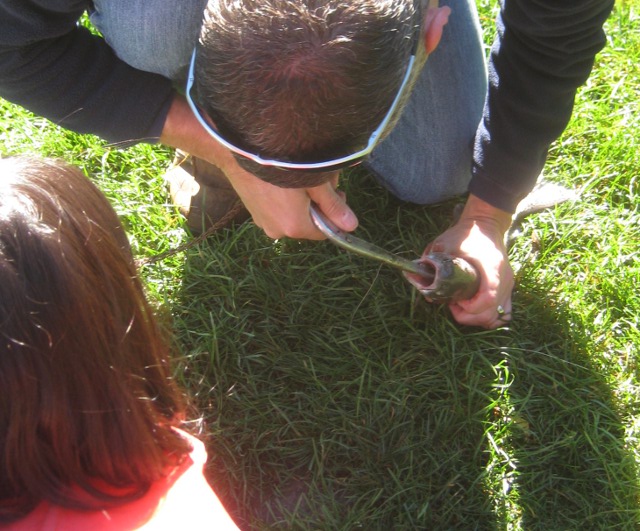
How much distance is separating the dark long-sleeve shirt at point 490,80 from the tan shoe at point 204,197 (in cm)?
32

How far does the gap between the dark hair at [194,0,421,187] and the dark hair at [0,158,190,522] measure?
0.28 m

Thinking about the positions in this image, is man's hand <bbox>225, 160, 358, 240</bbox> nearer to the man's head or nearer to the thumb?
the thumb

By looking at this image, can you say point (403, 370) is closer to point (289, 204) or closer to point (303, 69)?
point (289, 204)

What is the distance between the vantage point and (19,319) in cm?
98

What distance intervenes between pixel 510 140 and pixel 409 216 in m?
0.44

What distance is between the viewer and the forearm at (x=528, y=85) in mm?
1548

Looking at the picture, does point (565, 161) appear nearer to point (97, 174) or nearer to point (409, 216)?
point (409, 216)

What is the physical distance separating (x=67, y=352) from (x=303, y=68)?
0.54m

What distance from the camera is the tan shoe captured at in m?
2.03

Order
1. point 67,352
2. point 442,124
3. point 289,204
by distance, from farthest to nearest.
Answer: point 442,124
point 289,204
point 67,352

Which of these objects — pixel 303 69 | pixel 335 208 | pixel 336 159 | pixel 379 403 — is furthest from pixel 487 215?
pixel 303 69

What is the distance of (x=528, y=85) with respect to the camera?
1.68 meters

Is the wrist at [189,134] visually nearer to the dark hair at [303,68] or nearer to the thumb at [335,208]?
the thumb at [335,208]

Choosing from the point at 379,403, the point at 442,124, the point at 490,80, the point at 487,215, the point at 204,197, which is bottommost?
the point at 379,403
